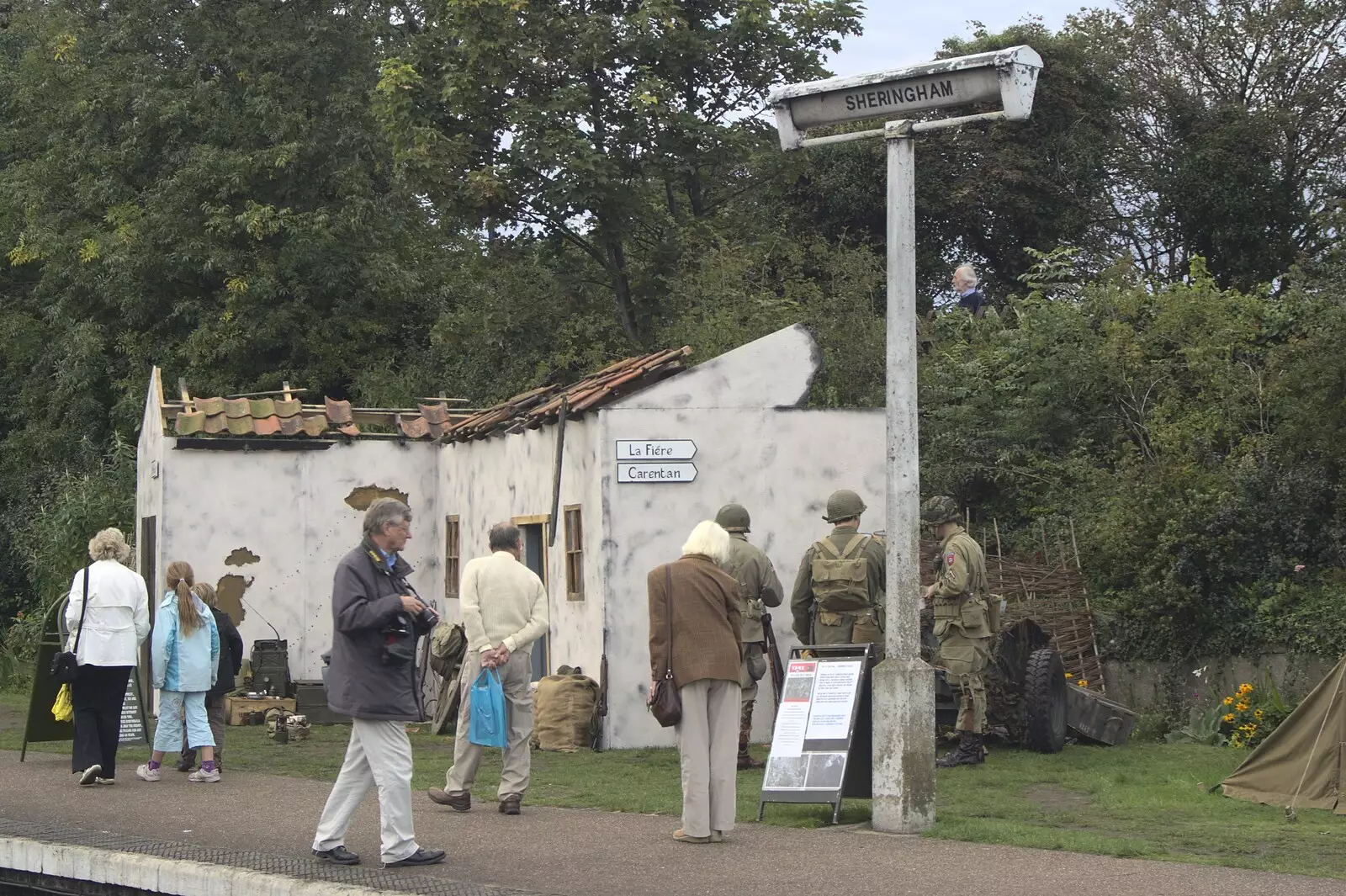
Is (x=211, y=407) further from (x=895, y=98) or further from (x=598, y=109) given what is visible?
(x=895, y=98)

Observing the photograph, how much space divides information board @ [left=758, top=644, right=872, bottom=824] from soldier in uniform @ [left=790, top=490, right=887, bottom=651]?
7.22ft

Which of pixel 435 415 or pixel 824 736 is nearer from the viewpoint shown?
pixel 824 736

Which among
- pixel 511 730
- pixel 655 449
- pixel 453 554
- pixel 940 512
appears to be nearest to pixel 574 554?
pixel 655 449

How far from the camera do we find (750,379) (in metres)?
15.7

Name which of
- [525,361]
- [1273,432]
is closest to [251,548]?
[525,361]

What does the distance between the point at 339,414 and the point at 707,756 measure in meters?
11.7

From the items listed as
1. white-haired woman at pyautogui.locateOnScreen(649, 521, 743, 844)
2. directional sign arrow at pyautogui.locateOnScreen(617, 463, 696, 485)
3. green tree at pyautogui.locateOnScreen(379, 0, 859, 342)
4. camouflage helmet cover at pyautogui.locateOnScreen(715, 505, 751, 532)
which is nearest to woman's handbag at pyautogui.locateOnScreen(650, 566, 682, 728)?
white-haired woman at pyautogui.locateOnScreen(649, 521, 743, 844)

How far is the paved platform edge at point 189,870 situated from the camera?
26.2ft

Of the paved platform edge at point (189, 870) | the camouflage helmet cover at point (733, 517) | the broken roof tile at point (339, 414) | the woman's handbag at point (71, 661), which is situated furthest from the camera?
the broken roof tile at point (339, 414)

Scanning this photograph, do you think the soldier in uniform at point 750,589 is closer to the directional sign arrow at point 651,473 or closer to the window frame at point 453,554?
the directional sign arrow at point 651,473

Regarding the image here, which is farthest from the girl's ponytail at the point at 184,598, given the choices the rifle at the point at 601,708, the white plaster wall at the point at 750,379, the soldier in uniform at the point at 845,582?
the soldier in uniform at the point at 845,582

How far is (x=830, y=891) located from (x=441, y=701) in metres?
9.18

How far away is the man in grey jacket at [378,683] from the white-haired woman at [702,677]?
1.39m

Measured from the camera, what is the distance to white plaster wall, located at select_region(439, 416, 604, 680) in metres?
15.6
